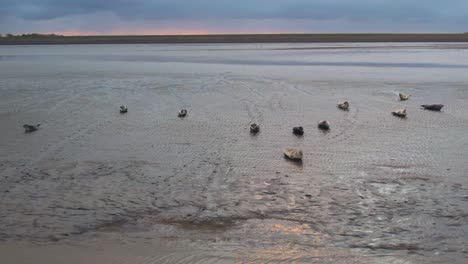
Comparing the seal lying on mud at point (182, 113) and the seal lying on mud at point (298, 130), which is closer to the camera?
the seal lying on mud at point (298, 130)

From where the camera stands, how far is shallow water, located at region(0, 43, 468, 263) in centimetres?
595

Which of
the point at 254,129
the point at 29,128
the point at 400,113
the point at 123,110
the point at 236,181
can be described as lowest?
the point at 236,181

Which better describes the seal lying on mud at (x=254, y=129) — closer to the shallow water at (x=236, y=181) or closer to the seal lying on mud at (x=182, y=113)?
the shallow water at (x=236, y=181)

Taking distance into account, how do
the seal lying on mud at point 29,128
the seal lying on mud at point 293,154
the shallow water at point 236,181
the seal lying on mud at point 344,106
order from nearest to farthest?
the shallow water at point 236,181 → the seal lying on mud at point 293,154 → the seal lying on mud at point 29,128 → the seal lying on mud at point 344,106

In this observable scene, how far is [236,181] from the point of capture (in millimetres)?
8375

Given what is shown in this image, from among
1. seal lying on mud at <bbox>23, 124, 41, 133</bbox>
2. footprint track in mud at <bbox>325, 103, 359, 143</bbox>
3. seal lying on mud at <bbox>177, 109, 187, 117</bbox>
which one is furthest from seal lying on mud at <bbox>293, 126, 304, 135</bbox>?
seal lying on mud at <bbox>23, 124, 41, 133</bbox>

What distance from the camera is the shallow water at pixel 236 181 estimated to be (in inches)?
234

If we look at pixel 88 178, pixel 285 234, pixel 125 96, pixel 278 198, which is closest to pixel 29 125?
pixel 88 178

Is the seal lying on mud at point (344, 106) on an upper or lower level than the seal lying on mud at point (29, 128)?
upper

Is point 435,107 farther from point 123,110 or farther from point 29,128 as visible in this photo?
point 29,128

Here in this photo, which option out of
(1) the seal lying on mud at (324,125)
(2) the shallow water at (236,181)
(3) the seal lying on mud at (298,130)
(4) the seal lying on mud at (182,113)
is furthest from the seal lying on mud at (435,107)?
(4) the seal lying on mud at (182,113)

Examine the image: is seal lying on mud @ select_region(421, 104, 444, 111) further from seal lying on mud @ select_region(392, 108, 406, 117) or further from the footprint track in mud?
the footprint track in mud

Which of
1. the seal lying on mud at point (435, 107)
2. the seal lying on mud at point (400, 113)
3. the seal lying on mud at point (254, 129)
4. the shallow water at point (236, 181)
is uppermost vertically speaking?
the seal lying on mud at point (435, 107)

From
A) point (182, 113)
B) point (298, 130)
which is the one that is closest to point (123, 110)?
point (182, 113)
